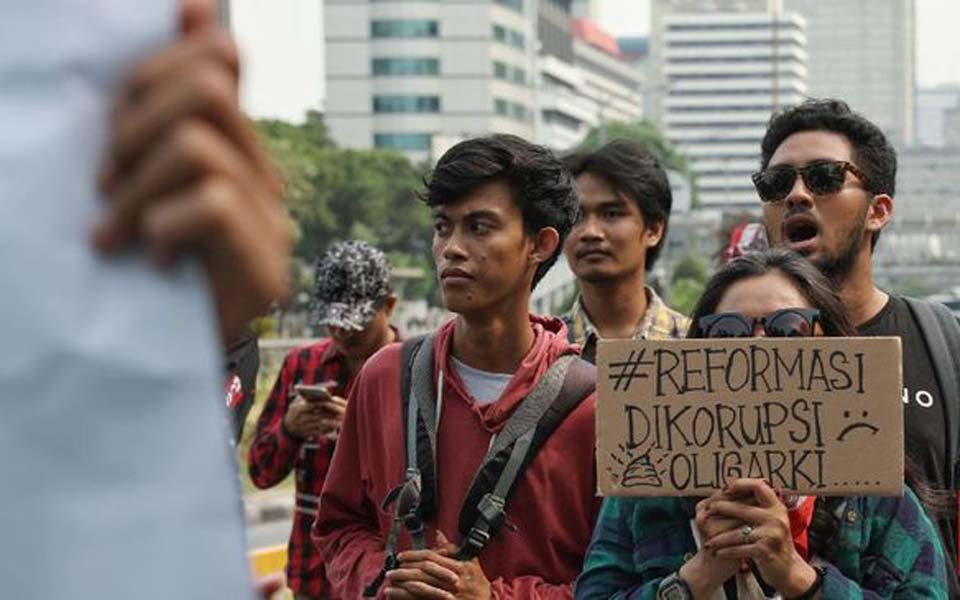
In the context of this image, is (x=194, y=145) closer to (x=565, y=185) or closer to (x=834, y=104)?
(x=565, y=185)

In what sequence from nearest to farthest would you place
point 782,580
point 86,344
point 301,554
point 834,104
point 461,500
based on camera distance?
point 86,344, point 782,580, point 461,500, point 834,104, point 301,554

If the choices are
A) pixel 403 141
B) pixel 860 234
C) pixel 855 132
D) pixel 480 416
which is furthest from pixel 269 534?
pixel 403 141

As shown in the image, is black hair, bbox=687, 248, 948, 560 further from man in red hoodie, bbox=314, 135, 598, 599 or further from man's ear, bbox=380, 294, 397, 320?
man's ear, bbox=380, 294, 397, 320

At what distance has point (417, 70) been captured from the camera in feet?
419

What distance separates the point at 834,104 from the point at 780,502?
7.07ft

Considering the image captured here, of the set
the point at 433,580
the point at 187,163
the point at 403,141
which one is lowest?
the point at 433,580

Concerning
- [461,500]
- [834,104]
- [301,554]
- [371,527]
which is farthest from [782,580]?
[301,554]

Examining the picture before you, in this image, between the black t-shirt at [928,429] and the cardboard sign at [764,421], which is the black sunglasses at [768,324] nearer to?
the cardboard sign at [764,421]

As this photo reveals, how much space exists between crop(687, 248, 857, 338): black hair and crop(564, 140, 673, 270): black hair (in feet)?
9.13

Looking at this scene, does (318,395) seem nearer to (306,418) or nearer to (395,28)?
(306,418)

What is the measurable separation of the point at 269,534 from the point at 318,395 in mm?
16341

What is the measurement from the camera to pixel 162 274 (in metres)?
1.41

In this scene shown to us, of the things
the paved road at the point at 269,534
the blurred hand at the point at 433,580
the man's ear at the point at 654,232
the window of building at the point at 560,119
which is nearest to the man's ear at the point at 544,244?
the blurred hand at the point at 433,580

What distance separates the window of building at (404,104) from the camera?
128 m
